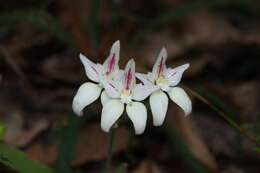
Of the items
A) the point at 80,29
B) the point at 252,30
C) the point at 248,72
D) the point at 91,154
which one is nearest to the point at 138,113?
the point at 91,154

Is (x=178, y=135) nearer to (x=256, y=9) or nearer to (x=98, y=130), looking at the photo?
(x=98, y=130)

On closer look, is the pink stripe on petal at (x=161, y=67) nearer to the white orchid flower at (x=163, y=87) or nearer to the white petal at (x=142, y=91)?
the white orchid flower at (x=163, y=87)

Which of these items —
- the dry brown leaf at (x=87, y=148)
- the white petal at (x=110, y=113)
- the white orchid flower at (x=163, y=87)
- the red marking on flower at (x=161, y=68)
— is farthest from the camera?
the dry brown leaf at (x=87, y=148)

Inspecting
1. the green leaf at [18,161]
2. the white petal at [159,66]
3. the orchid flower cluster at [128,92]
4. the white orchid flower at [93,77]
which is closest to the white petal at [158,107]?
the orchid flower cluster at [128,92]

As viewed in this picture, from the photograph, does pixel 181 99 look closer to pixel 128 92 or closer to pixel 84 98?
pixel 128 92

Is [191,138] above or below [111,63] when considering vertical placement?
below

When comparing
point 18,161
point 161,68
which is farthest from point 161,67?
point 18,161

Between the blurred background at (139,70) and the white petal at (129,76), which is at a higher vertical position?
the white petal at (129,76)
